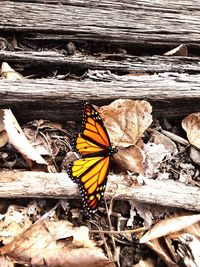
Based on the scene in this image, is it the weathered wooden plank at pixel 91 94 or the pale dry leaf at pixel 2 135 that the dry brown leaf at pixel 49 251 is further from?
the weathered wooden plank at pixel 91 94

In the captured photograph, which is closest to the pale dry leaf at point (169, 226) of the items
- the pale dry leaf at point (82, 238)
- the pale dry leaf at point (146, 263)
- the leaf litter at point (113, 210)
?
the leaf litter at point (113, 210)

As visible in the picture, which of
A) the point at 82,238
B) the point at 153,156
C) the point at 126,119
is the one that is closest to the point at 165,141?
the point at 153,156

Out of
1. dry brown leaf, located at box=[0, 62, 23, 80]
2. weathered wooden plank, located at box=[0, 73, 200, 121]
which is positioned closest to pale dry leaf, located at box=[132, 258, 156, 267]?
weathered wooden plank, located at box=[0, 73, 200, 121]

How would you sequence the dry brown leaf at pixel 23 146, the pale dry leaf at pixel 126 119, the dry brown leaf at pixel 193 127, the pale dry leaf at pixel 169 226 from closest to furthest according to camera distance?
the pale dry leaf at pixel 169 226, the dry brown leaf at pixel 23 146, the pale dry leaf at pixel 126 119, the dry brown leaf at pixel 193 127

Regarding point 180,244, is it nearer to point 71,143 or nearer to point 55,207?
point 55,207

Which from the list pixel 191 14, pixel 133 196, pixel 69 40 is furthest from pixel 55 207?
pixel 191 14

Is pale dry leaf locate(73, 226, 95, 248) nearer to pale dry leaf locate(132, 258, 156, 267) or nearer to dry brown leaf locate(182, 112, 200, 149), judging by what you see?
pale dry leaf locate(132, 258, 156, 267)
